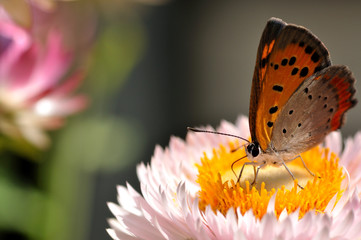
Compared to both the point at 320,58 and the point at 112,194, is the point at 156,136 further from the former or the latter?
the point at 320,58

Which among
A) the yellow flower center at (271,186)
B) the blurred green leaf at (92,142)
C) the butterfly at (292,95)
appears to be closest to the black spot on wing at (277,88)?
the butterfly at (292,95)

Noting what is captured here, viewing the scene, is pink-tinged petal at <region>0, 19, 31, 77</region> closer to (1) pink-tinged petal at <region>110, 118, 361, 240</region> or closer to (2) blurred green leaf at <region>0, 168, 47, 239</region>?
(1) pink-tinged petal at <region>110, 118, 361, 240</region>

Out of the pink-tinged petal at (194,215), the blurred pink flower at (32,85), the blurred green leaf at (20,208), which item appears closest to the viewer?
the pink-tinged petal at (194,215)

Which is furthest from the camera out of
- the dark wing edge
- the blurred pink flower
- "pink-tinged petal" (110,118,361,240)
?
the blurred pink flower

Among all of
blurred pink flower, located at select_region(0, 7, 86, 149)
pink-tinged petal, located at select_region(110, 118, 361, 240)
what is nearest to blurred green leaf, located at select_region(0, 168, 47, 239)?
blurred pink flower, located at select_region(0, 7, 86, 149)

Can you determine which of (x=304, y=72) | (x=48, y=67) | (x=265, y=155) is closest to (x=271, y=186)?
(x=265, y=155)

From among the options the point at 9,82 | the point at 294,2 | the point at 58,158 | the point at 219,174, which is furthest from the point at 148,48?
the point at 219,174

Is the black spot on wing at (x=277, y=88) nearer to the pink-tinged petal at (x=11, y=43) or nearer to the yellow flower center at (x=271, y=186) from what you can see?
the yellow flower center at (x=271, y=186)

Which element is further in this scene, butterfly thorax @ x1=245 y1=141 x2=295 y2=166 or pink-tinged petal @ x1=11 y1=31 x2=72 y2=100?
pink-tinged petal @ x1=11 y1=31 x2=72 y2=100
